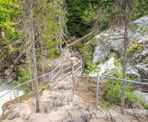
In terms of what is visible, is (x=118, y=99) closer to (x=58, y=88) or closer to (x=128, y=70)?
(x=128, y=70)

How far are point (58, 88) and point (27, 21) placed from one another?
486cm

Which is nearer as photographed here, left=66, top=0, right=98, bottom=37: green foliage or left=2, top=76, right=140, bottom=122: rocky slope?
left=2, top=76, right=140, bottom=122: rocky slope

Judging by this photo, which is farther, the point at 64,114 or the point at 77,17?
the point at 77,17

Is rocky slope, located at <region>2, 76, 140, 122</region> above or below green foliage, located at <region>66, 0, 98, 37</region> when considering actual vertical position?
below

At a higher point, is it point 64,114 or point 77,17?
point 77,17

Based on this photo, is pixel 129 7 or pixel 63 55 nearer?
pixel 129 7

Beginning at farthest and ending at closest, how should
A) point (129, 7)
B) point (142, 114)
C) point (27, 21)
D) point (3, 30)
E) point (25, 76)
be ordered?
point (3, 30) < point (25, 76) < point (27, 21) < point (129, 7) < point (142, 114)

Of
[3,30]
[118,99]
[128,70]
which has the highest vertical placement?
[3,30]

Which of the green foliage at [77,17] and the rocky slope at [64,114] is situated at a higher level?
the green foliage at [77,17]

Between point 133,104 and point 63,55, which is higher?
point 63,55

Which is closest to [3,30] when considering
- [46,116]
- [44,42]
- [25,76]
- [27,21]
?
[44,42]

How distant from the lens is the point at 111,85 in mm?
6723

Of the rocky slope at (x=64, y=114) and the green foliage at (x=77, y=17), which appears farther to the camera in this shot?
the green foliage at (x=77, y=17)

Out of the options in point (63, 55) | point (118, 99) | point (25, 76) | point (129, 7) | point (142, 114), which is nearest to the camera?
point (142, 114)
